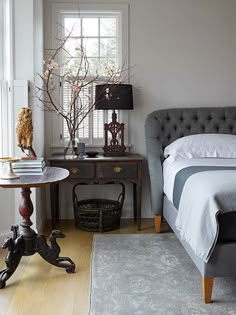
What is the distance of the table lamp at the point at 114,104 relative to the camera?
4.32 m

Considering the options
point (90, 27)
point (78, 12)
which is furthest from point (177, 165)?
point (78, 12)

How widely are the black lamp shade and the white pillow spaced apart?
2.18ft

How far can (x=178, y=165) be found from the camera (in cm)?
373

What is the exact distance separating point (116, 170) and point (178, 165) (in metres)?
0.72

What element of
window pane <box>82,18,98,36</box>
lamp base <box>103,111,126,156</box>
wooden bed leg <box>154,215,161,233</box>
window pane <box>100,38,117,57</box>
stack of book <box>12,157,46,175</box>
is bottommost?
wooden bed leg <box>154,215,161,233</box>

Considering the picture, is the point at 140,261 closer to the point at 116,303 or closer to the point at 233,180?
the point at 116,303

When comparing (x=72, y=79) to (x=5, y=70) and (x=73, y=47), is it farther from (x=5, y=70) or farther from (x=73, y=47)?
(x=5, y=70)

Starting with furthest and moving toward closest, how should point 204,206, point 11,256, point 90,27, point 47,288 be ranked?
point 90,27, point 11,256, point 47,288, point 204,206

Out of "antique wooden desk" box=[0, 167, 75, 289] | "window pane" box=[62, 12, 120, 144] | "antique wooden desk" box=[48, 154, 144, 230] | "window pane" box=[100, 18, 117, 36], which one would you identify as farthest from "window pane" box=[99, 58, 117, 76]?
"antique wooden desk" box=[0, 167, 75, 289]

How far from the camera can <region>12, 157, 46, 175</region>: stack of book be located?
3025 millimetres

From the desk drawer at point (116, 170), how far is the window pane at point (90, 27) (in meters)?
1.48

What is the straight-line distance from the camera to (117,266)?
3236 millimetres

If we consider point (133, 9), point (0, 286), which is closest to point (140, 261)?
point (0, 286)

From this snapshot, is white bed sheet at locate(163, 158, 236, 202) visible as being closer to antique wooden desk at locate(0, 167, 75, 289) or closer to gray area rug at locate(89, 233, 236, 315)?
gray area rug at locate(89, 233, 236, 315)
